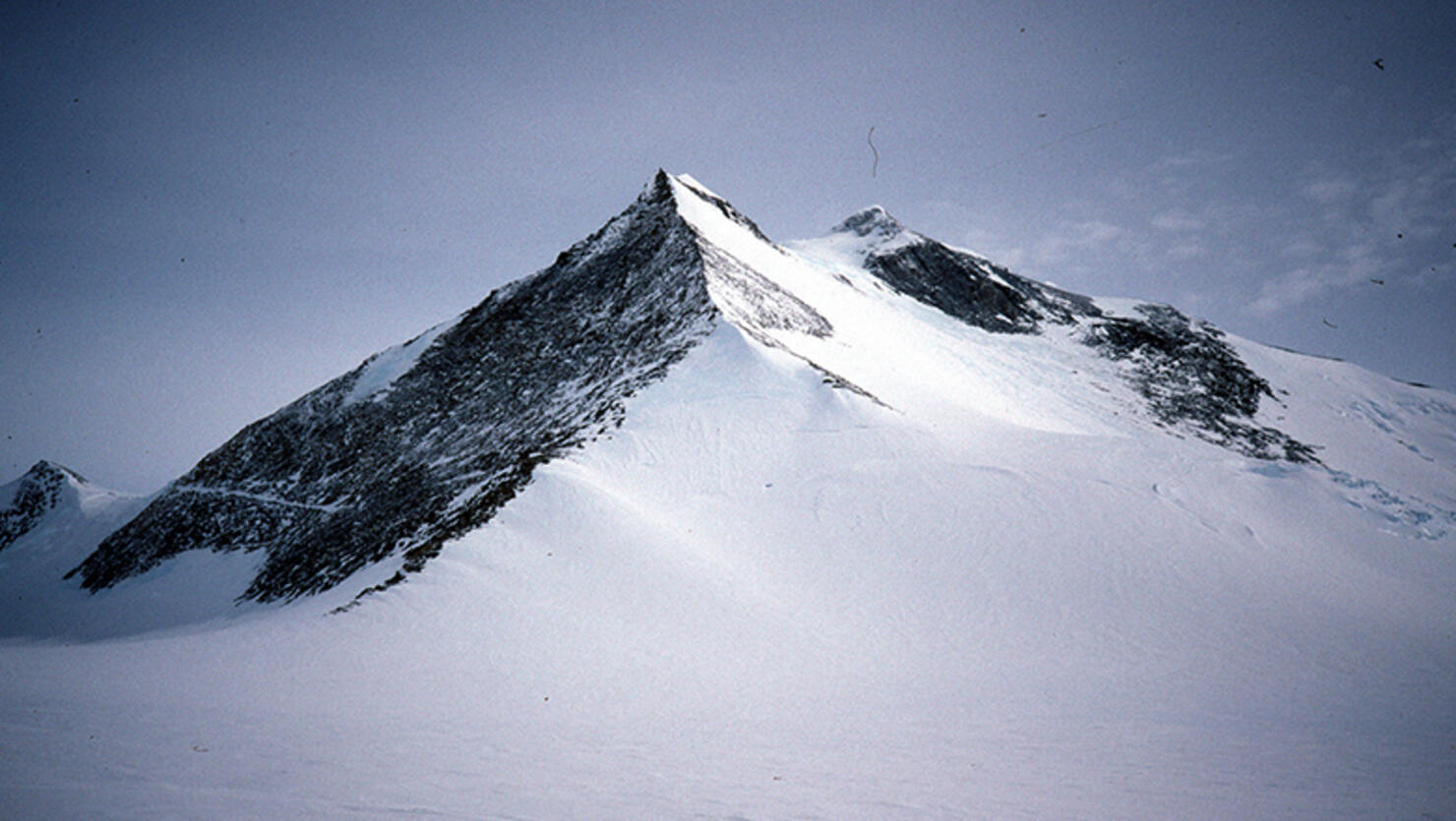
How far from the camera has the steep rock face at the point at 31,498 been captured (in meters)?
41.0

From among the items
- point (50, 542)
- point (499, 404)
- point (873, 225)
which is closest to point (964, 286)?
point (873, 225)

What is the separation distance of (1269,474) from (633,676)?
62.9 feet

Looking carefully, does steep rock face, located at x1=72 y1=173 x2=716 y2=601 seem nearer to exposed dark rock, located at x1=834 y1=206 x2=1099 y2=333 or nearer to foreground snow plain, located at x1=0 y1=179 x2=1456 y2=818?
foreground snow plain, located at x1=0 y1=179 x2=1456 y2=818

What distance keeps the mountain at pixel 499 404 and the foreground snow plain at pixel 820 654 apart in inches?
92.6

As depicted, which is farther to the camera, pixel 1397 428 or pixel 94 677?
pixel 1397 428

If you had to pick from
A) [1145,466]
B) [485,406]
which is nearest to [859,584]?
[1145,466]

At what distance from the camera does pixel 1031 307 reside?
5538cm

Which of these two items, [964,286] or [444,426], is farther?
[964,286]

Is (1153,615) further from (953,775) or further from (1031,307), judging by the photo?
(1031,307)

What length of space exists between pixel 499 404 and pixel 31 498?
48.7m

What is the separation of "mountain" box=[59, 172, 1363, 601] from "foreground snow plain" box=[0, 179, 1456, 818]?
92.6 inches

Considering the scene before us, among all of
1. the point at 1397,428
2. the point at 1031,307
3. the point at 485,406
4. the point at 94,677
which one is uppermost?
the point at 1031,307

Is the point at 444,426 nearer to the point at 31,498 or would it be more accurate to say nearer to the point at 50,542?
the point at 50,542

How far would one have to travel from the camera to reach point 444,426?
79.3ft
